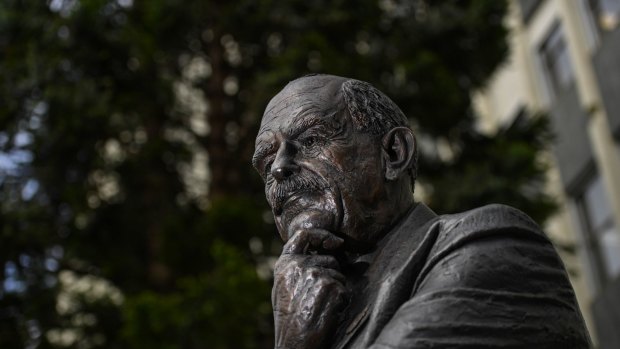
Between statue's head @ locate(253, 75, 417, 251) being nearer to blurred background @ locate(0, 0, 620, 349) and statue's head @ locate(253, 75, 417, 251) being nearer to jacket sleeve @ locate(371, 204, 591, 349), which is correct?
jacket sleeve @ locate(371, 204, 591, 349)

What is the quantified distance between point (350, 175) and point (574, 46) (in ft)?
51.3

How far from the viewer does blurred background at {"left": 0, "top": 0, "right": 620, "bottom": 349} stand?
9.43 m

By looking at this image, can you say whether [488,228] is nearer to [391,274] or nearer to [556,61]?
[391,274]

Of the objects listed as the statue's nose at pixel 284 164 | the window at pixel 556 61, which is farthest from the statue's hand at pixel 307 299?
the window at pixel 556 61

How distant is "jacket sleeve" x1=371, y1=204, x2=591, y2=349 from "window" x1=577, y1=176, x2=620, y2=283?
14.6 meters

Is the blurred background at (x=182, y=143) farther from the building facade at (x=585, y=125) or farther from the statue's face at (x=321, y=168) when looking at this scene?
the statue's face at (x=321, y=168)

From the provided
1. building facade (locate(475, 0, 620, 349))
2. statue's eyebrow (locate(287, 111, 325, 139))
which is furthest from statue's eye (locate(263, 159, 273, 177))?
building facade (locate(475, 0, 620, 349))

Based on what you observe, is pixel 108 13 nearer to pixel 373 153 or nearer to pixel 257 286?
pixel 257 286

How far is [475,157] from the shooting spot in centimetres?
1016

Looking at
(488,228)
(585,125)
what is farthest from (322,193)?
(585,125)

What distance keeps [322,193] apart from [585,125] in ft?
49.6

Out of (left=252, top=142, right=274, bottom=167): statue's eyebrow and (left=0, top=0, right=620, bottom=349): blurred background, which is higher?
(left=252, top=142, right=274, bottom=167): statue's eyebrow

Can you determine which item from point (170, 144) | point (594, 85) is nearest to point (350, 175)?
point (170, 144)

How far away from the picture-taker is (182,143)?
11414mm
